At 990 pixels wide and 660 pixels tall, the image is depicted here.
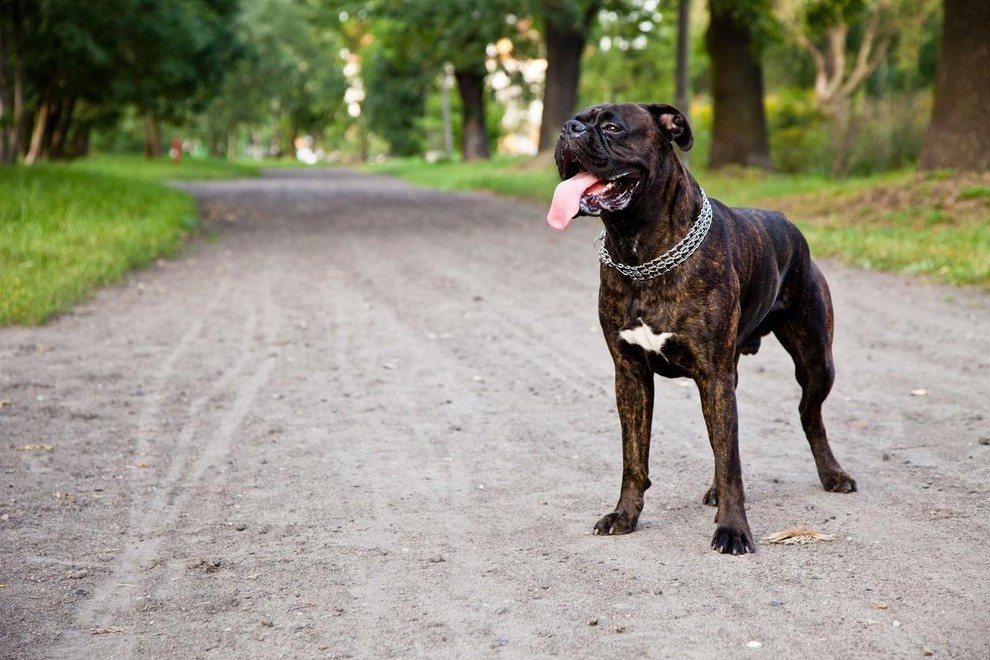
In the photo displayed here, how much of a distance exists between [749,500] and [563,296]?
6509 mm

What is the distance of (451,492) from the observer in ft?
17.9

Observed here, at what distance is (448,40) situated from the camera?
3250 centimetres

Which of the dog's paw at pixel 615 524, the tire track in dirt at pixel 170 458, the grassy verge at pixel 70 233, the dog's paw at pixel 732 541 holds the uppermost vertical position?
the grassy verge at pixel 70 233

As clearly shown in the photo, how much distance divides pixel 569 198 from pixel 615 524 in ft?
4.34

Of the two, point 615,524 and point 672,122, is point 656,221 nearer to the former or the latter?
point 672,122

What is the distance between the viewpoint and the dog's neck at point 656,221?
4492 millimetres

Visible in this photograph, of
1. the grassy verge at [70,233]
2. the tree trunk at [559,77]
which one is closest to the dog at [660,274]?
the grassy verge at [70,233]

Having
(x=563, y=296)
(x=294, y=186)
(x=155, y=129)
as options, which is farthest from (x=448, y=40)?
(x=155, y=129)

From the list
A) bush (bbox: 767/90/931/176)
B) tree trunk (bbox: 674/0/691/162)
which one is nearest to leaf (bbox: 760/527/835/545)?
tree trunk (bbox: 674/0/691/162)

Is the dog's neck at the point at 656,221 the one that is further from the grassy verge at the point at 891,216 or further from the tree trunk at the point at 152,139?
the tree trunk at the point at 152,139

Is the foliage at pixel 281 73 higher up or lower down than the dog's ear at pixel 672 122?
higher up

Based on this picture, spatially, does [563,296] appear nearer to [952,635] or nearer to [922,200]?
[922,200]

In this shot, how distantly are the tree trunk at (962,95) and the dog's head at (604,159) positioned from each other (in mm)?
14004

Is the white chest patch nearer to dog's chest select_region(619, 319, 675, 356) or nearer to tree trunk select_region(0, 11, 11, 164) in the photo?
dog's chest select_region(619, 319, 675, 356)
